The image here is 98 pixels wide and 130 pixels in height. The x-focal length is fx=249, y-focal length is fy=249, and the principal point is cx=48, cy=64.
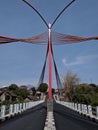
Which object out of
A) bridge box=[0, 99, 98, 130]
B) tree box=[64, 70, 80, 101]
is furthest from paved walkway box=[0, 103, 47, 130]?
tree box=[64, 70, 80, 101]

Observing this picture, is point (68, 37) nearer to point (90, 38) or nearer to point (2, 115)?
point (90, 38)

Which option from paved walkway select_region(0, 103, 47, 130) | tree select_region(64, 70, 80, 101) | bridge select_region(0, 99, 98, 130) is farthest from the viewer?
tree select_region(64, 70, 80, 101)

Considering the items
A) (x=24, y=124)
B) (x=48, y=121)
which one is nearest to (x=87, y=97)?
(x=48, y=121)

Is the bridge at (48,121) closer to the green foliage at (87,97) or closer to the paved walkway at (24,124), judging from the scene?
the paved walkway at (24,124)

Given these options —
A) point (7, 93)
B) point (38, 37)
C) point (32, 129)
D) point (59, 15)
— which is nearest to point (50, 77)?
point (38, 37)

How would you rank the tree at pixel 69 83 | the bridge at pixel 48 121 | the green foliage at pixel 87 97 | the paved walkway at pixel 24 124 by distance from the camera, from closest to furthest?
the paved walkway at pixel 24 124
the bridge at pixel 48 121
the green foliage at pixel 87 97
the tree at pixel 69 83

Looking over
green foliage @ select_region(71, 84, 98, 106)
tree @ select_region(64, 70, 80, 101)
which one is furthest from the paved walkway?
tree @ select_region(64, 70, 80, 101)

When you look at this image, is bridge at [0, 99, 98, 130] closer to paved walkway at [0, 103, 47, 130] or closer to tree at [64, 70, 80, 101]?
paved walkway at [0, 103, 47, 130]

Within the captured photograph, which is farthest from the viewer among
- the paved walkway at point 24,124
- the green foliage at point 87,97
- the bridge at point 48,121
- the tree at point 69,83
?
the tree at point 69,83

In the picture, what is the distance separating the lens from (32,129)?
38.5ft

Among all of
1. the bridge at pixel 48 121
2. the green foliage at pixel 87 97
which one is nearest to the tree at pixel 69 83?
the green foliage at pixel 87 97

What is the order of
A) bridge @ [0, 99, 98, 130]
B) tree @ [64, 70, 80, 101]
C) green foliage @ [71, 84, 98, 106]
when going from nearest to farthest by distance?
bridge @ [0, 99, 98, 130], green foliage @ [71, 84, 98, 106], tree @ [64, 70, 80, 101]

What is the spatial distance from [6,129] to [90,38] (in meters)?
15.2

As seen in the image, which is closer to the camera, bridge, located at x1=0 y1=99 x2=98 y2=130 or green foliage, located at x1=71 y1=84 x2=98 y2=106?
bridge, located at x1=0 y1=99 x2=98 y2=130
